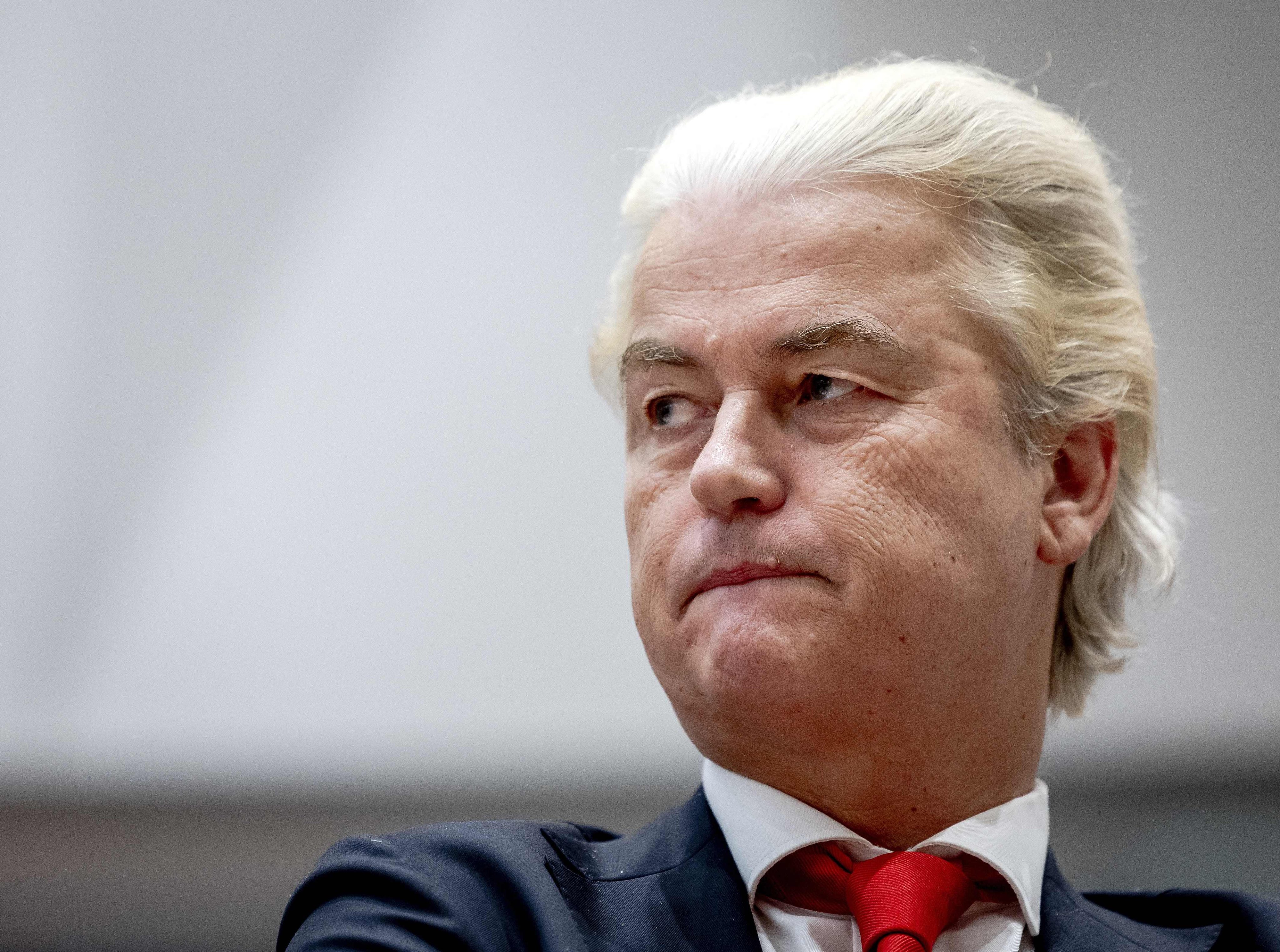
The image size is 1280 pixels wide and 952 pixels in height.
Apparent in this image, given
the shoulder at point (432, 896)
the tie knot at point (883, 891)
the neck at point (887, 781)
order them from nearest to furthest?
the shoulder at point (432, 896) → the tie knot at point (883, 891) → the neck at point (887, 781)

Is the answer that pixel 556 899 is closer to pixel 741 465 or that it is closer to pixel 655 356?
pixel 741 465

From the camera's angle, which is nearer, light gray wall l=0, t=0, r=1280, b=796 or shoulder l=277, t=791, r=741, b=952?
shoulder l=277, t=791, r=741, b=952

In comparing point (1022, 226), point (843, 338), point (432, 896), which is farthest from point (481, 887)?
point (1022, 226)

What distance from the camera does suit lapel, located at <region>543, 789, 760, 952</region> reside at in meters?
1.33

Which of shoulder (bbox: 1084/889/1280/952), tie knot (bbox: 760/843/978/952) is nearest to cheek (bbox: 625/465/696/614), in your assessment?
tie knot (bbox: 760/843/978/952)

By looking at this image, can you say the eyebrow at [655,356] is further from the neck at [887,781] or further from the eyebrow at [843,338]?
the neck at [887,781]

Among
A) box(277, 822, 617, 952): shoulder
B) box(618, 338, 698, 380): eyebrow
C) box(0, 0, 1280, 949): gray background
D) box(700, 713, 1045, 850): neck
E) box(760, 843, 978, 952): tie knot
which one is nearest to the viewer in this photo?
box(277, 822, 617, 952): shoulder

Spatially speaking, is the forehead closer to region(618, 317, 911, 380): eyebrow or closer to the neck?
region(618, 317, 911, 380): eyebrow

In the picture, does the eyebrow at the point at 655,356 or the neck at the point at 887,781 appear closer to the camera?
the neck at the point at 887,781

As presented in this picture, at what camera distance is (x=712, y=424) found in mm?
1563

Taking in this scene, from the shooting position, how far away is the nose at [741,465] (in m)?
1.41

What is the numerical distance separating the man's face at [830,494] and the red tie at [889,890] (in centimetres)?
14

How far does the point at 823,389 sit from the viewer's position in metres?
1.50

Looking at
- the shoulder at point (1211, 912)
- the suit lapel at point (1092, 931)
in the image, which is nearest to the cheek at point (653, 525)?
the suit lapel at point (1092, 931)
